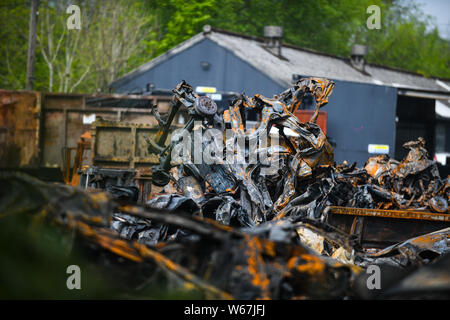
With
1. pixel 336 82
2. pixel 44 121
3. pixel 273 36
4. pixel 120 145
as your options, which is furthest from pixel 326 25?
pixel 120 145

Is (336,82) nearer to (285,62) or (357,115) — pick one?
(357,115)

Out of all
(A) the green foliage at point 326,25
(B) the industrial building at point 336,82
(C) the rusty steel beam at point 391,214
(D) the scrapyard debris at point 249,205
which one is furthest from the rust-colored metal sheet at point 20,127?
(A) the green foliage at point 326,25

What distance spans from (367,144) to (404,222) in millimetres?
9688

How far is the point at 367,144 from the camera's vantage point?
54.1 feet

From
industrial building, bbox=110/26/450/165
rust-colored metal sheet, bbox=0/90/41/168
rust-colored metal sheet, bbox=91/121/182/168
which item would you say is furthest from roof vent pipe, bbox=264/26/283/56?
rust-colored metal sheet, bbox=91/121/182/168

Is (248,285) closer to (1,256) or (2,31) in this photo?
(1,256)

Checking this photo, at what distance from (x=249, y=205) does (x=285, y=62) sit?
48.5 ft

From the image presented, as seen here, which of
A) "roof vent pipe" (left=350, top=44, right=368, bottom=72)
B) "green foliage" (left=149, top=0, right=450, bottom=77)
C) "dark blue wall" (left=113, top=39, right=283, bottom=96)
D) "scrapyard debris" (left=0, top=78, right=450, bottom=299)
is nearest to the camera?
"scrapyard debris" (left=0, top=78, right=450, bottom=299)

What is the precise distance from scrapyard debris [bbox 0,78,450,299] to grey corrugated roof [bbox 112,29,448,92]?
9.34m

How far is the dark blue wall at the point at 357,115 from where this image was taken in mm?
16266

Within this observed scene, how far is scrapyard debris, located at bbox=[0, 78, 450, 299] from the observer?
326cm

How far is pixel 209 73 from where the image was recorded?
20062mm

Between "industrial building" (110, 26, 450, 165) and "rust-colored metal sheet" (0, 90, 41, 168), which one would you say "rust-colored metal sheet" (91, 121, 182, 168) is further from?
"industrial building" (110, 26, 450, 165)

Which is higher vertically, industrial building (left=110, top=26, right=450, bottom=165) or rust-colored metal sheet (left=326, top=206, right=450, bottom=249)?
industrial building (left=110, top=26, right=450, bottom=165)
